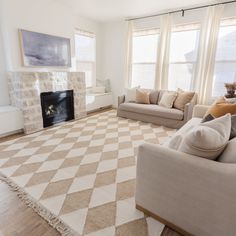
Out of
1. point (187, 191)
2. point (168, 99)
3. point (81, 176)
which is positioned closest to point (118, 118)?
point (168, 99)

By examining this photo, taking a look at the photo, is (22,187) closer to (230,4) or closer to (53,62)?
(53,62)

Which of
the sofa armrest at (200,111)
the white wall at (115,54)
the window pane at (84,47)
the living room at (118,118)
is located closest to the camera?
the living room at (118,118)

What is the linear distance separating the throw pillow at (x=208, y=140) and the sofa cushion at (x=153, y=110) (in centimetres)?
239

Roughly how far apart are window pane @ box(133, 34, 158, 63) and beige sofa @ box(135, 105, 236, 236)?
3825 mm

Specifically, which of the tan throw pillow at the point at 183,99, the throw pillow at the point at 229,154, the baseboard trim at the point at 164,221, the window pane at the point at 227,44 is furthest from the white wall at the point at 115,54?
the throw pillow at the point at 229,154

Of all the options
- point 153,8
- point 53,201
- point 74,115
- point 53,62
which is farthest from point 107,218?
point 153,8

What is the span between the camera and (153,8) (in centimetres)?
387

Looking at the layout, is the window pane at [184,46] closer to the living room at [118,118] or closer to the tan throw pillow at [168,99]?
the living room at [118,118]

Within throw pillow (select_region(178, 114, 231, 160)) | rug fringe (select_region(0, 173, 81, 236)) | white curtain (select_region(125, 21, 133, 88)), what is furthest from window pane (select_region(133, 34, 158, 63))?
rug fringe (select_region(0, 173, 81, 236))

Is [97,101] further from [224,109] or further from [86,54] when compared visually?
[224,109]

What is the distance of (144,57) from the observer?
4.69 meters

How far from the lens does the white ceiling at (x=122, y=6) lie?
11.5 ft

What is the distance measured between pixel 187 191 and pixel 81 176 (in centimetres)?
124

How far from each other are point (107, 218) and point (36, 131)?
2524mm
